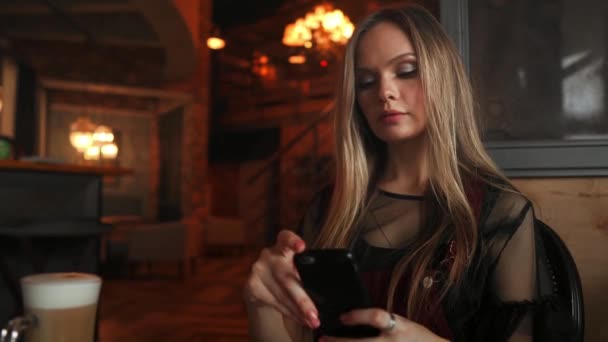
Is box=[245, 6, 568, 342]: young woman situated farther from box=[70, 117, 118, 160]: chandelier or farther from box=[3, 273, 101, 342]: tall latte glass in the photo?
box=[70, 117, 118, 160]: chandelier

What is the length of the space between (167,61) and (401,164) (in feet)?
19.8

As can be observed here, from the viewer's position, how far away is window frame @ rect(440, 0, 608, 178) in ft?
4.50

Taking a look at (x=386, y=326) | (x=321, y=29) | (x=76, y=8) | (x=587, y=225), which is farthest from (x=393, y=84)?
(x=76, y=8)

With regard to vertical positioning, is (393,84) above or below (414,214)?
above

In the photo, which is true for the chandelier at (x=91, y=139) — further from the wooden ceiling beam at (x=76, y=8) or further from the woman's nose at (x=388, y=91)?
the woman's nose at (x=388, y=91)

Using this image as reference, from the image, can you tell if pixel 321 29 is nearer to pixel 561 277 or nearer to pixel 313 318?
pixel 561 277

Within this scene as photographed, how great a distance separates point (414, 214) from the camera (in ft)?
3.72

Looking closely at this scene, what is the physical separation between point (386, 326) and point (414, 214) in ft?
1.48

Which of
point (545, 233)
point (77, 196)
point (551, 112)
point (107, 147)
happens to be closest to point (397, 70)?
point (545, 233)

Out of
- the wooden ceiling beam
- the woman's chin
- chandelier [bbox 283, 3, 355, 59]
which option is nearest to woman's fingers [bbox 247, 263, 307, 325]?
the woman's chin

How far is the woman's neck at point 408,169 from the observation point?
1.20 metres

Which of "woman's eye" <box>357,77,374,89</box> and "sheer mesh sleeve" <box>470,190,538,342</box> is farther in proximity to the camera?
"woman's eye" <box>357,77,374,89</box>

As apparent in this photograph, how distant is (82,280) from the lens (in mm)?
999

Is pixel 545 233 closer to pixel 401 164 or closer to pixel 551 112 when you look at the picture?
pixel 401 164
